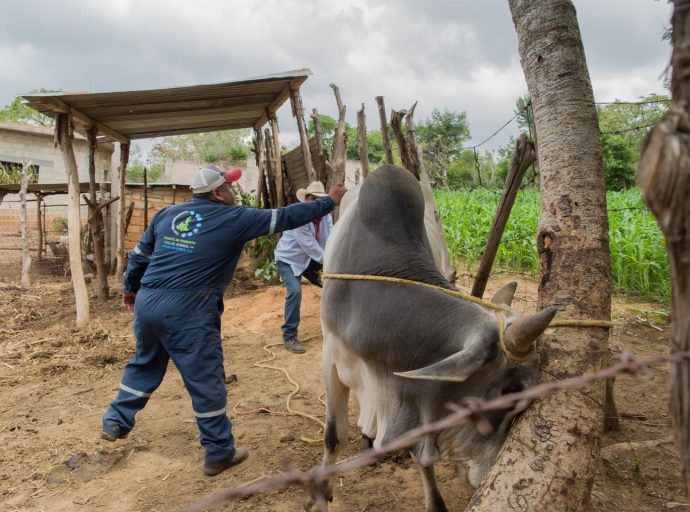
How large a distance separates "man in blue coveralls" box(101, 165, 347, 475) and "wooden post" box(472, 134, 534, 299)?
1.09 m

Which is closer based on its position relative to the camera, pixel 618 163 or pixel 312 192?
pixel 312 192

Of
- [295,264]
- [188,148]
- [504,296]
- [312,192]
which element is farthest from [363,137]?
[188,148]

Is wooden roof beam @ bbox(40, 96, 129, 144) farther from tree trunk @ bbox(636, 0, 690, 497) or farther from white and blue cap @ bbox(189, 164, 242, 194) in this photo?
tree trunk @ bbox(636, 0, 690, 497)

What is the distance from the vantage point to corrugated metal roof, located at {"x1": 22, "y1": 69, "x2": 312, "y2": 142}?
5.90m

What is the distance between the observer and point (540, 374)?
195cm

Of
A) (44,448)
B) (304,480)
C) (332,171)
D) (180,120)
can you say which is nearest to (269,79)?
(332,171)

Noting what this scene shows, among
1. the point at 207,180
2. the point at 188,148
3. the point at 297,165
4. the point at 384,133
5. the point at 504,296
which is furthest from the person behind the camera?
the point at 188,148

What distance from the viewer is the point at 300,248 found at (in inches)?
226

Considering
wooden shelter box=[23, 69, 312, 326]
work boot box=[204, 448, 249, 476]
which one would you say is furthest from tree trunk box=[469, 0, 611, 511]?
wooden shelter box=[23, 69, 312, 326]

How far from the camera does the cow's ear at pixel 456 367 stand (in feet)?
5.87

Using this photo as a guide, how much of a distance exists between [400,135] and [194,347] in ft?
7.59

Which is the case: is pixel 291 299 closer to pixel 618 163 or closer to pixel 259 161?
pixel 259 161

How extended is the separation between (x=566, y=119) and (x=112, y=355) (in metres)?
4.88

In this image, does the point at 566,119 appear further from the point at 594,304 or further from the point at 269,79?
the point at 269,79
